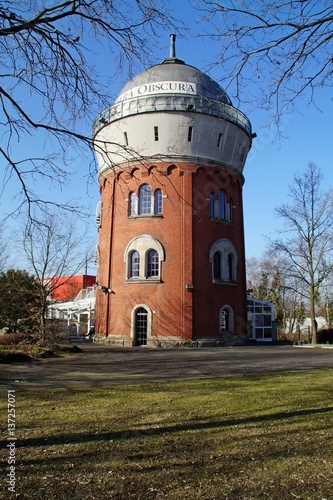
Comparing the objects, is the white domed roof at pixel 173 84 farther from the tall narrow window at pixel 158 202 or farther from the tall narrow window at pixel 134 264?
the tall narrow window at pixel 134 264

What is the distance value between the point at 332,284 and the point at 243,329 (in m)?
18.8

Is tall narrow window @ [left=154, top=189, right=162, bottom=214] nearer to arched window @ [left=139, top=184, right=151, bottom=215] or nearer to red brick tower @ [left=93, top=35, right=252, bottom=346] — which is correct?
red brick tower @ [left=93, top=35, right=252, bottom=346]

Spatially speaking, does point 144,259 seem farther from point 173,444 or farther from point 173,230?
point 173,444

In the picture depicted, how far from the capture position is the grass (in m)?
3.91

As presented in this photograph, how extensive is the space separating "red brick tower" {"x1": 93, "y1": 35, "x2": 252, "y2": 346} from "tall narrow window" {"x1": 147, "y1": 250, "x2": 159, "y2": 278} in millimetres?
64

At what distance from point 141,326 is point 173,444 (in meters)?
20.3

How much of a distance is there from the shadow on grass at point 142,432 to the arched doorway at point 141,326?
61.6 feet

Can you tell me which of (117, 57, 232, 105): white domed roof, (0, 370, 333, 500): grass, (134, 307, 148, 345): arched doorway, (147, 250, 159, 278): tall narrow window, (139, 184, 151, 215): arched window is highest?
(117, 57, 232, 105): white domed roof

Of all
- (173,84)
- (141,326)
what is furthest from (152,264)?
(173,84)

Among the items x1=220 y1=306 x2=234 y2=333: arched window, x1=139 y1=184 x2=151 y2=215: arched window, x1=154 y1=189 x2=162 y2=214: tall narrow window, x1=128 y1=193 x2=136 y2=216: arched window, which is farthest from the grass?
x1=128 y1=193 x2=136 y2=216: arched window

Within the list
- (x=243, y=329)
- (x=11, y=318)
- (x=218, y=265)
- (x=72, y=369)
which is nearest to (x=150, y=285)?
(x=218, y=265)

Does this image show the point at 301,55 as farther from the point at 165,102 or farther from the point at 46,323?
the point at 165,102

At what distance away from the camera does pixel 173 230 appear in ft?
82.9

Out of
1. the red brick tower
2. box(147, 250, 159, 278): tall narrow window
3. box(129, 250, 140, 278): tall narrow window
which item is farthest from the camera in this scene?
box(129, 250, 140, 278): tall narrow window
